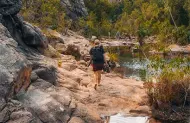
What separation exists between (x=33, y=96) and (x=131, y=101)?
4.66 m

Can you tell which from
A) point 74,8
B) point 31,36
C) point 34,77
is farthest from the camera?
point 74,8

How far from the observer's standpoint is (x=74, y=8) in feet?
215

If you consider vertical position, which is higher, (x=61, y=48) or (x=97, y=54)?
(x=97, y=54)

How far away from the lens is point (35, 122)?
8484 millimetres

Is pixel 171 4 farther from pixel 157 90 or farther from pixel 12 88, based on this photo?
pixel 12 88

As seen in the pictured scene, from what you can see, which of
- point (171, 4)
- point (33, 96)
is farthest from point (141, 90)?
point (171, 4)

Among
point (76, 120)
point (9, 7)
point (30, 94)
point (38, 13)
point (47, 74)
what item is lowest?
point (76, 120)

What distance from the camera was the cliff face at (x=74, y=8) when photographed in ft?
204

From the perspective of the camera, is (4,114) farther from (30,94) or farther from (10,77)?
(30,94)

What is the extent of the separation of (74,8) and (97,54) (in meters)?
53.3

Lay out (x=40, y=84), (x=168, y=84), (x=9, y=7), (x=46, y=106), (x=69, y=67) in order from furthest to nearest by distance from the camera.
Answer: (x=69, y=67)
(x=9, y=7)
(x=168, y=84)
(x=40, y=84)
(x=46, y=106)

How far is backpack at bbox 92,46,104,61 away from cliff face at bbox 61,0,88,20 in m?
48.7

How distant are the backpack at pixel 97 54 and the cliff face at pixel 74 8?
48.7m

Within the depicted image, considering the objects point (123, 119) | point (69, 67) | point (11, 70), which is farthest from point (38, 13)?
point (11, 70)
